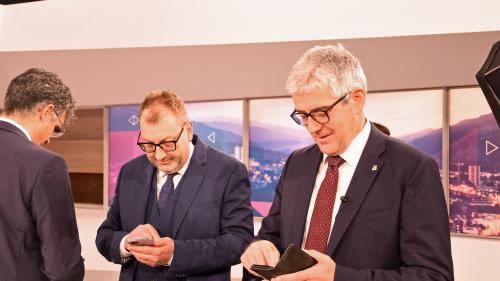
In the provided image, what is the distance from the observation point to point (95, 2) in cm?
517

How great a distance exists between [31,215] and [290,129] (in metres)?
3.31

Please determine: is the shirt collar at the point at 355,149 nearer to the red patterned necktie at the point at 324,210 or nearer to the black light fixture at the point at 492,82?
the red patterned necktie at the point at 324,210

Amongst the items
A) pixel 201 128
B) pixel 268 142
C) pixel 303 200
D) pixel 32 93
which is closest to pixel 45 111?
pixel 32 93

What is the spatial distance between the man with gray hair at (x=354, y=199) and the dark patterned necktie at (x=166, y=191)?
739 mm

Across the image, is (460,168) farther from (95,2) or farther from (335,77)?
(95,2)

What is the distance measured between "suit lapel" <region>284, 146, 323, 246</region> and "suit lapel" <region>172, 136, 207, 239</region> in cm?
73

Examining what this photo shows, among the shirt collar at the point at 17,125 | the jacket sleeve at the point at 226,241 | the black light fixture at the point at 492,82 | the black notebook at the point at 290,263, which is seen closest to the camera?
the black light fixture at the point at 492,82

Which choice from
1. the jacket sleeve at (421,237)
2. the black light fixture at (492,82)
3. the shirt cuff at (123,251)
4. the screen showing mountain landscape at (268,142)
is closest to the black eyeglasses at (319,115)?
the jacket sleeve at (421,237)

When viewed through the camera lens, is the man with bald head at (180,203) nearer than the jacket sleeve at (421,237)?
No

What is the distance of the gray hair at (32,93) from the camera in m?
2.37

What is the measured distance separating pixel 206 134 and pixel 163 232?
309 cm

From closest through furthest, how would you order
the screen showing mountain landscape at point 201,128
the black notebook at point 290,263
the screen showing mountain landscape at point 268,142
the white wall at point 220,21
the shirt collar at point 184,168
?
the black notebook at point 290,263, the shirt collar at point 184,168, the white wall at point 220,21, the screen showing mountain landscape at point 268,142, the screen showing mountain landscape at point 201,128

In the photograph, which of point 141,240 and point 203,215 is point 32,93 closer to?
point 141,240

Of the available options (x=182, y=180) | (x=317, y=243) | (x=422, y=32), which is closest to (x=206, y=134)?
(x=422, y=32)
